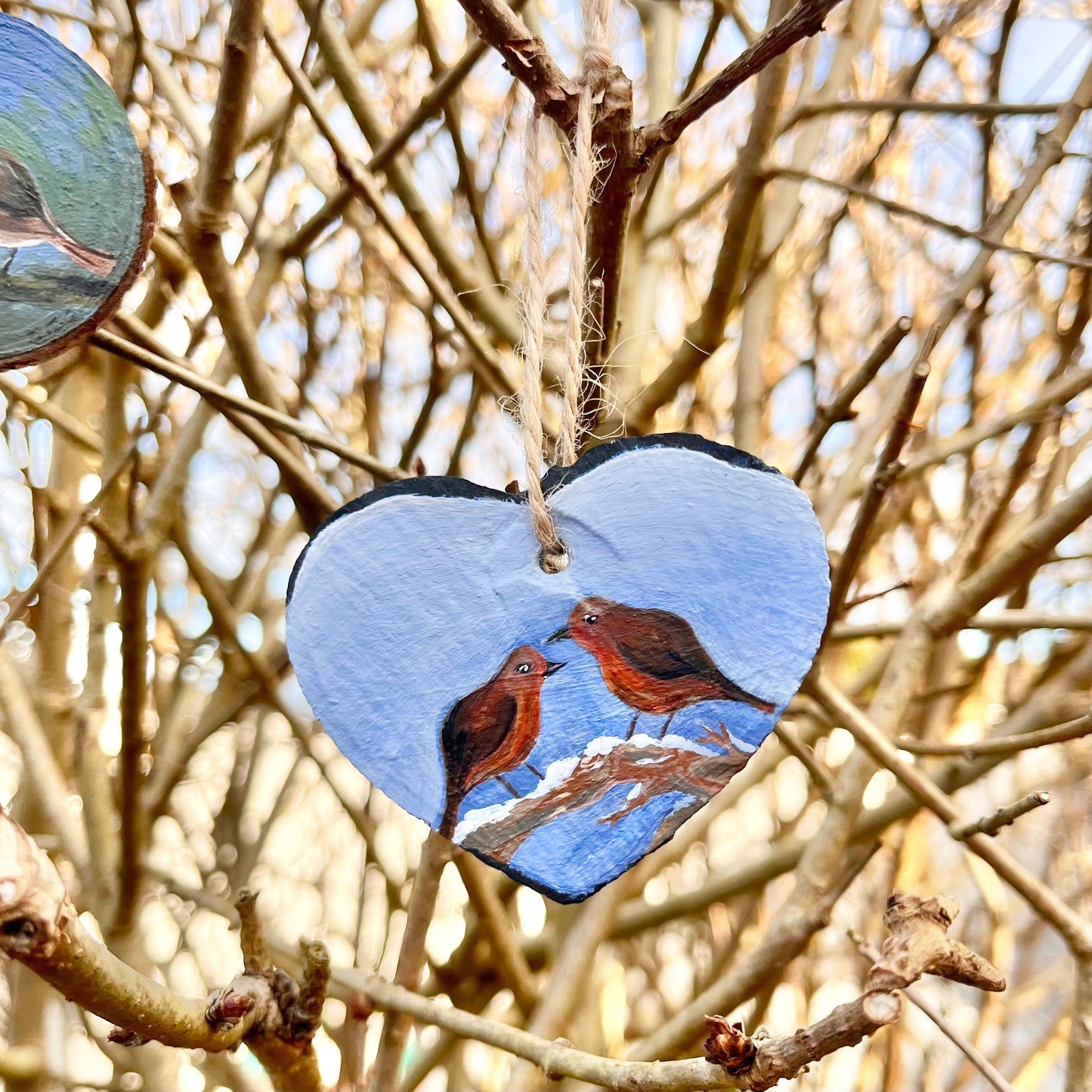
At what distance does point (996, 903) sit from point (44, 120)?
1943 mm

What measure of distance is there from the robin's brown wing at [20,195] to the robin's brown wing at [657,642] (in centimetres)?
34

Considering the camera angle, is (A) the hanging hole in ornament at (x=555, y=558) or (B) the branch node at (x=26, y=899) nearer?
(B) the branch node at (x=26, y=899)

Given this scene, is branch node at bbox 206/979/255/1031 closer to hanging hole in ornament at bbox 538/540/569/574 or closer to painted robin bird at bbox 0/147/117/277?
hanging hole in ornament at bbox 538/540/569/574

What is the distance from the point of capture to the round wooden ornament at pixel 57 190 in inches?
20.0

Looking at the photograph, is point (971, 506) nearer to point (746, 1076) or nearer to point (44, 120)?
point (746, 1076)

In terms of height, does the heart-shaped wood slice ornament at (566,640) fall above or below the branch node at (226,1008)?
above

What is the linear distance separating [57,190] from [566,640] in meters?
0.33

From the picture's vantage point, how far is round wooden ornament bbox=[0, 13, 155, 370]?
507mm

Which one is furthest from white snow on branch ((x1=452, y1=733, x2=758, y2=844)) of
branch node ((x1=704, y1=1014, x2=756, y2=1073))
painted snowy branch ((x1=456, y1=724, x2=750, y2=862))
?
branch node ((x1=704, y1=1014, x2=756, y2=1073))

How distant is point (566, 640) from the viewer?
549 mm

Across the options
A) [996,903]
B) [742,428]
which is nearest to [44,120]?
[742,428]

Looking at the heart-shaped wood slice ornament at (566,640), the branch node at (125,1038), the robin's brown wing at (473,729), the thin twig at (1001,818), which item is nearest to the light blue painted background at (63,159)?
the heart-shaped wood slice ornament at (566,640)

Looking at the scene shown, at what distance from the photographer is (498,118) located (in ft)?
5.36

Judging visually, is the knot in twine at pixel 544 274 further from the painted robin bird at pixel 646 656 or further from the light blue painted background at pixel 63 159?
the light blue painted background at pixel 63 159
